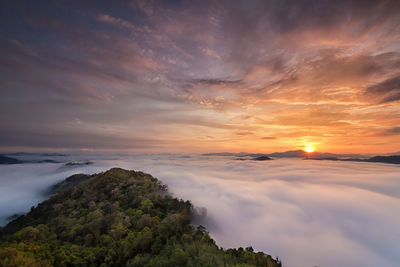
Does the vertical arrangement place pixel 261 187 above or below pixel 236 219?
above

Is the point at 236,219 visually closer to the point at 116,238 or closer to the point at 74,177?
the point at 116,238

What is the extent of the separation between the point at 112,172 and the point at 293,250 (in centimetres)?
8098

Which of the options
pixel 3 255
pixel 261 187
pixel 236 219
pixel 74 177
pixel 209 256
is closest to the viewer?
pixel 3 255

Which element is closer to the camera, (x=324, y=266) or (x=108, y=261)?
(x=108, y=261)

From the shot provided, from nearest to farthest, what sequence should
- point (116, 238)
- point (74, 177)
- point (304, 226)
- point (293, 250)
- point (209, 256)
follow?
point (209, 256) → point (116, 238) → point (293, 250) → point (304, 226) → point (74, 177)

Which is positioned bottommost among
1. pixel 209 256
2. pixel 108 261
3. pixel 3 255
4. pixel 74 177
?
pixel 74 177

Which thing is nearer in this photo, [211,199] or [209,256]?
[209,256]

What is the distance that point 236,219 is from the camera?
76.4m

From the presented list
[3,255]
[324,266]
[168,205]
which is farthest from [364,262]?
[3,255]

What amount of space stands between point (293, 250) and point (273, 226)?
12.1 meters

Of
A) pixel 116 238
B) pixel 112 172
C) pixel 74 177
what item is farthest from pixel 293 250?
pixel 74 177

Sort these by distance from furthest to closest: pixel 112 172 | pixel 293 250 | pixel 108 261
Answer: pixel 112 172, pixel 293 250, pixel 108 261

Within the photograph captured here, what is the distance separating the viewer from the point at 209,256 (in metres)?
23.7

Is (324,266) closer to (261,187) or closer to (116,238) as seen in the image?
(116,238)
